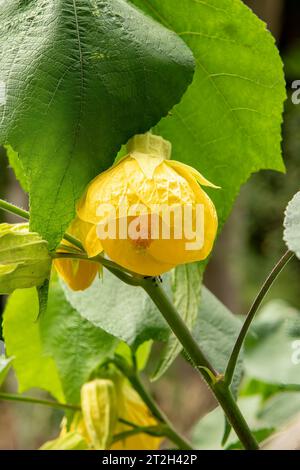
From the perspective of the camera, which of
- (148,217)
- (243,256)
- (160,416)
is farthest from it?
(243,256)

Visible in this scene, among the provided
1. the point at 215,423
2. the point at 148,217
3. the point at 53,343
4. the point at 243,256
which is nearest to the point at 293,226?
the point at 148,217

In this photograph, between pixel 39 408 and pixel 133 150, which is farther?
pixel 39 408

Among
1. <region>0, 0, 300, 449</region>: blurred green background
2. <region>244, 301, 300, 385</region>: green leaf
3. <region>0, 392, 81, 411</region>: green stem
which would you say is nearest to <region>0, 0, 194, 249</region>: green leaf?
<region>0, 392, 81, 411</region>: green stem

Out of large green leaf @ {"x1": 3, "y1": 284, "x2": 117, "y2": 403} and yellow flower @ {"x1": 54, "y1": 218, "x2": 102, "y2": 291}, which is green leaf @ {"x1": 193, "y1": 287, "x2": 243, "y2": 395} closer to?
large green leaf @ {"x1": 3, "y1": 284, "x2": 117, "y2": 403}

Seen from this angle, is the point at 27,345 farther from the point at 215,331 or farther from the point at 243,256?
the point at 243,256
